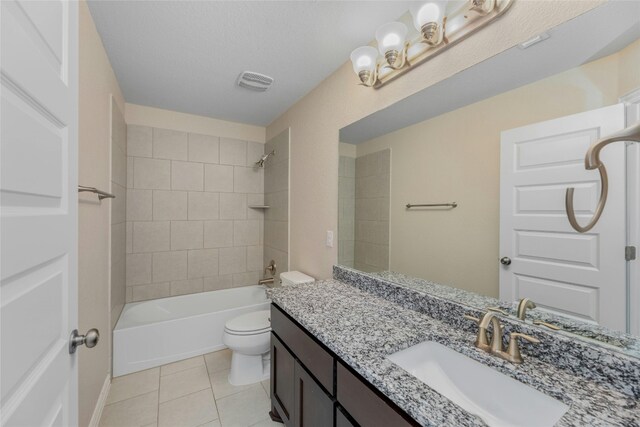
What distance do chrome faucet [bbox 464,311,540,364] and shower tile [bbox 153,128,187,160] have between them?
9.72ft

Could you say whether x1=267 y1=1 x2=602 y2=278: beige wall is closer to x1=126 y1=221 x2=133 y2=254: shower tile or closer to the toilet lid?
the toilet lid

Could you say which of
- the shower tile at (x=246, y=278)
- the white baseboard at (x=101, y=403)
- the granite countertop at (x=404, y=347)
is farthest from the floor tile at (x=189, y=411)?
the shower tile at (x=246, y=278)

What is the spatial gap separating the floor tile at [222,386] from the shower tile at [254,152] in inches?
86.5

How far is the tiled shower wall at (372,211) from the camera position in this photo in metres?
1.52

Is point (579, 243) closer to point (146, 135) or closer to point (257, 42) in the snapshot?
point (257, 42)

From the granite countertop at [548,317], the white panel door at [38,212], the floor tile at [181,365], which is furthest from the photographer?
the floor tile at [181,365]

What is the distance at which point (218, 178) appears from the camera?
2986 mm

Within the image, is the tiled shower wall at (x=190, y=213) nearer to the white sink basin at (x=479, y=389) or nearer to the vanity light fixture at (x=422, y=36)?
the vanity light fixture at (x=422, y=36)

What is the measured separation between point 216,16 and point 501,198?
5.52 ft

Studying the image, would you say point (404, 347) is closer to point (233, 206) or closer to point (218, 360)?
point (218, 360)

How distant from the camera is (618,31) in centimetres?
75

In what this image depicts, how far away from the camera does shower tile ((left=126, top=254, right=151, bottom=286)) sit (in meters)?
2.58

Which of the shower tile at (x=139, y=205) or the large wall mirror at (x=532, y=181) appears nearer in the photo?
the large wall mirror at (x=532, y=181)

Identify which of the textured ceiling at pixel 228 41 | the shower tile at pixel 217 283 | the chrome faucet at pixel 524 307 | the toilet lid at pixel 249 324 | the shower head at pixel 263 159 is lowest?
the toilet lid at pixel 249 324
